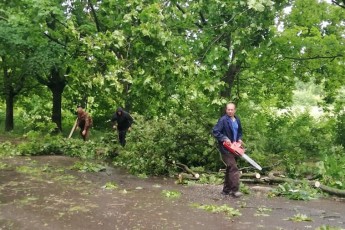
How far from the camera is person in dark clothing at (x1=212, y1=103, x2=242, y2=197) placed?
8484mm

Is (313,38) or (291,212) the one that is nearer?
(291,212)

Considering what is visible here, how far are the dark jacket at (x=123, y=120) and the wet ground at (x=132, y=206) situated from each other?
Result: 3855 millimetres

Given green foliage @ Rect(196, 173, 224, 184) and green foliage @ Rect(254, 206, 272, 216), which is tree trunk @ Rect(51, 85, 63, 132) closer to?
green foliage @ Rect(196, 173, 224, 184)

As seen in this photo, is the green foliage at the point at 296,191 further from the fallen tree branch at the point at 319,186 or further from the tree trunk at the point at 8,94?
the tree trunk at the point at 8,94

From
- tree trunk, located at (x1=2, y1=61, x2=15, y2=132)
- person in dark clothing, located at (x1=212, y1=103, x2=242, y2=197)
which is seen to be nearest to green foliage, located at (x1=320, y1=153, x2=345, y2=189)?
person in dark clothing, located at (x1=212, y1=103, x2=242, y2=197)

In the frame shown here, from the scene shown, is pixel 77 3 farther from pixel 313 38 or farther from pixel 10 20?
pixel 313 38

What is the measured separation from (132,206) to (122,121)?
7081mm

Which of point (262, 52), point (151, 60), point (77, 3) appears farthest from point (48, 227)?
point (77, 3)

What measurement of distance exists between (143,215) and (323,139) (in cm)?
1110

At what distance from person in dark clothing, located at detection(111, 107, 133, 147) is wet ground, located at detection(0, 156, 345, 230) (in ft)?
12.7

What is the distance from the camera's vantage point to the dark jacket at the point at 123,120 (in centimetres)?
1436

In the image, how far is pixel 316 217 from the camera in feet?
23.0

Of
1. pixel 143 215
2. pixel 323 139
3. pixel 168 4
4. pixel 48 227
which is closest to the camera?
pixel 48 227

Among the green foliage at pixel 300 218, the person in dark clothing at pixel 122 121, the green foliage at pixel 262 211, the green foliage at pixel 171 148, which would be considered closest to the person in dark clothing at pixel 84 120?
the person in dark clothing at pixel 122 121
